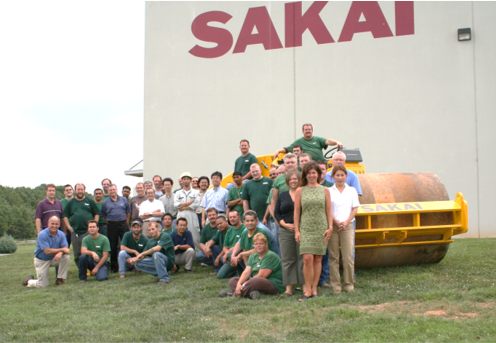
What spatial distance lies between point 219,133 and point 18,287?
Answer: 10151 millimetres

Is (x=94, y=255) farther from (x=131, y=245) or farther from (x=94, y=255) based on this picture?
(x=131, y=245)

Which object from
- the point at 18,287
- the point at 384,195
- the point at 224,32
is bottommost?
the point at 18,287

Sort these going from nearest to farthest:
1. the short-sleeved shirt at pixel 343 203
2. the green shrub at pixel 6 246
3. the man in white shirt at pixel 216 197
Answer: the short-sleeved shirt at pixel 343 203 < the man in white shirt at pixel 216 197 < the green shrub at pixel 6 246

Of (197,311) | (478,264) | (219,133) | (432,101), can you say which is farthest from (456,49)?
(197,311)

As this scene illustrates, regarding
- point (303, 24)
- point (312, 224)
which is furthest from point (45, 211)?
point (303, 24)

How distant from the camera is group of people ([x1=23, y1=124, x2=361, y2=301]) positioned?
20.2 ft

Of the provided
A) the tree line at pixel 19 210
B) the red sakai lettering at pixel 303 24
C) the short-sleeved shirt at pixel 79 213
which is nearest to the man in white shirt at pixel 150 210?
the short-sleeved shirt at pixel 79 213

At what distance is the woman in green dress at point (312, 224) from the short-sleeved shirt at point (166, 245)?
10.6ft

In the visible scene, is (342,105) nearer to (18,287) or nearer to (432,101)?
(432,101)

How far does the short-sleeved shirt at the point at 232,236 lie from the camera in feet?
26.4

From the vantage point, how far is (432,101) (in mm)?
15867

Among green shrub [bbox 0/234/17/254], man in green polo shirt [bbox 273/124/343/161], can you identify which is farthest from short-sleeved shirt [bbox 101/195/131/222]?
green shrub [bbox 0/234/17/254]

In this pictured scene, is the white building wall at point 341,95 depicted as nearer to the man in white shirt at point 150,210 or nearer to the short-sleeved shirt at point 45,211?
the man in white shirt at point 150,210

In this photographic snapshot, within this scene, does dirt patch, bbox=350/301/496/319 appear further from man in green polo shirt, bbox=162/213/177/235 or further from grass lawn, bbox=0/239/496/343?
man in green polo shirt, bbox=162/213/177/235
